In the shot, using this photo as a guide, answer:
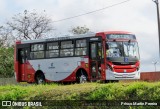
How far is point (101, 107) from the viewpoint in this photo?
31.9 feet

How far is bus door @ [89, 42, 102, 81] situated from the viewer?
23169 mm

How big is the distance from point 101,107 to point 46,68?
56.5 feet

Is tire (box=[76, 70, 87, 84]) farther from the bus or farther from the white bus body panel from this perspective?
the white bus body panel

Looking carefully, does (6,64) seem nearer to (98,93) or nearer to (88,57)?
(88,57)

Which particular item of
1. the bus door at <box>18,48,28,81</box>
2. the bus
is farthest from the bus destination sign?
the bus door at <box>18,48,28,81</box>

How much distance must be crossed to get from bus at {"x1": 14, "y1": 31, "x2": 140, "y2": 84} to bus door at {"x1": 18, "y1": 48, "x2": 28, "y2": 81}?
1.16 m

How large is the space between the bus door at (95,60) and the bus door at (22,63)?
21.1 feet

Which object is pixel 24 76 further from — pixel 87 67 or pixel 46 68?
pixel 87 67

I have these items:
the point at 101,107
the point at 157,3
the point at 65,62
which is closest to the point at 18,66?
the point at 65,62

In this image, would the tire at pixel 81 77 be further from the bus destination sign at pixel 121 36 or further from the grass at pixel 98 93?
the grass at pixel 98 93

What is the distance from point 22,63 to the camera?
2895 cm

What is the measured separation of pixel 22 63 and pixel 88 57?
7044mm

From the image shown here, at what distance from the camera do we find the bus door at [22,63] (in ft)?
93.7

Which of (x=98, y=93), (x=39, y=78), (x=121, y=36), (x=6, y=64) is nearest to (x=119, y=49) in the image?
(x=121, y=36)
